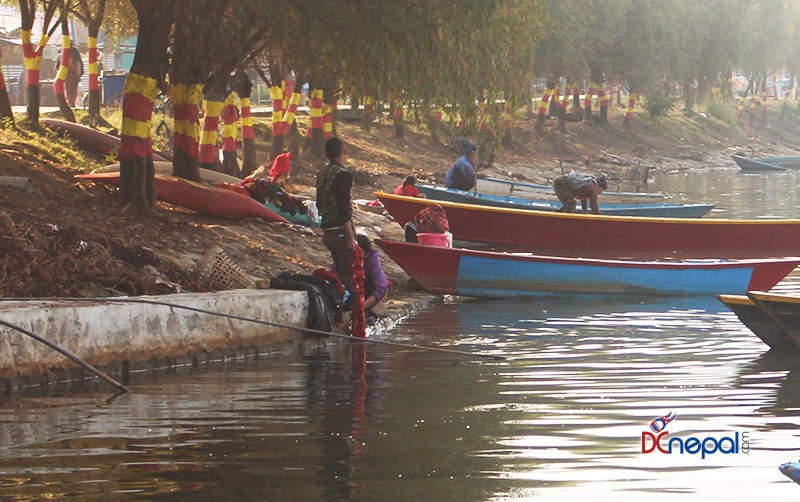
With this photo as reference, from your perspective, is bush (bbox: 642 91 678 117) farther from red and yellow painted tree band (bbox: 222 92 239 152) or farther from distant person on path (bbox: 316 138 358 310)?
distant person on path (bbox: 316 138 358 310)

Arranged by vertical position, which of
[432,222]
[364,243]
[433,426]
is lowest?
[433,426]

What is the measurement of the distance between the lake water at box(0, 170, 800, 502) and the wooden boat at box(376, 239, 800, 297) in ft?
10.1

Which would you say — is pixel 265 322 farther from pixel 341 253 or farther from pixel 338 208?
pixel 341 253

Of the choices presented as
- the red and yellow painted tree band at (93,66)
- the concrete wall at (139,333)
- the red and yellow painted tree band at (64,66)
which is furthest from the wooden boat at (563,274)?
the red and yellow painted tree band at (93,66)

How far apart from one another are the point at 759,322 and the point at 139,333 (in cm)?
570

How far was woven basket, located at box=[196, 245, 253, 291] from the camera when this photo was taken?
1352 centimetres

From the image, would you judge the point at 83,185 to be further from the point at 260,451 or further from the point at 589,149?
the point at 589,149

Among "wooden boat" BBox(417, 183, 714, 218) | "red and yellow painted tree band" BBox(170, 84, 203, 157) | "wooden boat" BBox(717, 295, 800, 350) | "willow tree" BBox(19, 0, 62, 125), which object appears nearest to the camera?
"wooden boat" BBox(717, 295, 800, 350)

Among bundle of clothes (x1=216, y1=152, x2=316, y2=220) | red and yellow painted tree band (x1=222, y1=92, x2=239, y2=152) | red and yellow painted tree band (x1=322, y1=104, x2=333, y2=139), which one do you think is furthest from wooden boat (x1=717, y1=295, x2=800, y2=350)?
red and yellow painted tree band (x1=322, y1=104, x2=333, y2=139)

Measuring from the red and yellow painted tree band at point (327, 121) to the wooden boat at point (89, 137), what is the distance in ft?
35.1

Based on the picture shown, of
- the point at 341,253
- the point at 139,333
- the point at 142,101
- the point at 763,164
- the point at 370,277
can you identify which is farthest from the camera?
the point at 763,164

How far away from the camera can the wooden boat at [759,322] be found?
12.4 m

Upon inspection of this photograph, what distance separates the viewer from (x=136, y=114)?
1764 centimetres

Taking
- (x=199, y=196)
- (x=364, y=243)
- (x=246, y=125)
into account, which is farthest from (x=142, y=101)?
(x=246, y=125)
